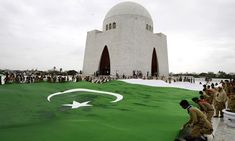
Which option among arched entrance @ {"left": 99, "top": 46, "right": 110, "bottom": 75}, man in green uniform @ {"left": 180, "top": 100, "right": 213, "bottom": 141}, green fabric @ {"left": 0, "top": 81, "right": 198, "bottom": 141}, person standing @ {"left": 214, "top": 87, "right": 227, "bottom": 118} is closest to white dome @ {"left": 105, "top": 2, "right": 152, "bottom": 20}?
arched entrance @ {"left": 99, "top": 46, "right": 110, "bottom": 75}

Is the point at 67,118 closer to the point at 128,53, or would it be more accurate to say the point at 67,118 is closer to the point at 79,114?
the point at 79,114

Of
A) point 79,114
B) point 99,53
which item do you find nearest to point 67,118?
point 79,114

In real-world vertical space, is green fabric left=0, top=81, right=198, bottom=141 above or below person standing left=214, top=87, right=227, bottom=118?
below

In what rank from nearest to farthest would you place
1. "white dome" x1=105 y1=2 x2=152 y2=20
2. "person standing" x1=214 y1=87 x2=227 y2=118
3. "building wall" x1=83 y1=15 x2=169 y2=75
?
"person standing" x1=214 y1=87 x2=227 y2=118, "building wall" x1=83 y1=15 x2=169 y2=75, "white dome" x1=105 y1=2 x2=152 y2=20

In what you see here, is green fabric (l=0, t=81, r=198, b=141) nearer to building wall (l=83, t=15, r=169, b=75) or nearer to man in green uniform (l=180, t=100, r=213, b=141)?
man in green uniform (l=180, t=100, r=213, b=141)

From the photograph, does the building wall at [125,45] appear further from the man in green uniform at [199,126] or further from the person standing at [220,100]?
the man in green uniform at [199,126]

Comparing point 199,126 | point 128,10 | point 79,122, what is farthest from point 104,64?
point 199,126
